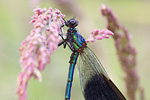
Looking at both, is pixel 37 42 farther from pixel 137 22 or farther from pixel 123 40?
pixel 137 22

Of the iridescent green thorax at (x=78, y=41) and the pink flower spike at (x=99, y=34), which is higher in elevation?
the iridescent green thorax at (x=78, y=41)

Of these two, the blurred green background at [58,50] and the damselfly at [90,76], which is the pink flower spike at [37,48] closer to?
the damselfly at [90,76]

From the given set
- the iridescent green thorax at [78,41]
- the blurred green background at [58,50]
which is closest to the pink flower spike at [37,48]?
the iridescent green thorax at [78,41]

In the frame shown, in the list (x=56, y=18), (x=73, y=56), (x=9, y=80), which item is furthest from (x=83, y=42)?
(x=9, y=80)

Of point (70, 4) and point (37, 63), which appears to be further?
point (70, 4)

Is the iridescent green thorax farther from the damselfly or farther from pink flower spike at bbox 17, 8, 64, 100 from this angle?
pink flower spike at bbox 17, 8, 64, 100

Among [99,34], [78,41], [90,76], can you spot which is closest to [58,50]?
[90,76]
